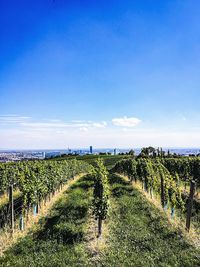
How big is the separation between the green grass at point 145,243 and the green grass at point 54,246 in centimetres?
90

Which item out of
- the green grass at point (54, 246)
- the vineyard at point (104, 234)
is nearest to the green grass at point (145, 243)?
the vineyard at point (104, 234)

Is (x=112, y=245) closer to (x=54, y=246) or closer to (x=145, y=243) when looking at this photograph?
(x=145, y=243)

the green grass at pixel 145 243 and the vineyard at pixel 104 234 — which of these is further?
the vineyard at pixel 104 234

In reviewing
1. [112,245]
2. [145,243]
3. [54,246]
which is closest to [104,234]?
[112,245]

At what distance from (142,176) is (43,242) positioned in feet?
47.3

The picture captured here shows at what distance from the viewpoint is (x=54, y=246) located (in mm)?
7859

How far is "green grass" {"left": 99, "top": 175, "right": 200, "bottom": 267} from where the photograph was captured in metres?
6.93

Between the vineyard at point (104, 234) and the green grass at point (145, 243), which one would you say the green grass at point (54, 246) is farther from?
the green grass at point (145, 243)

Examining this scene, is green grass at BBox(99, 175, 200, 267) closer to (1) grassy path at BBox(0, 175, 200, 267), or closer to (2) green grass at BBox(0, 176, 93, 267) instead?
(1) grassy path at BBox(0, 175, 200, 267)

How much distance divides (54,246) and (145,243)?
110 inches

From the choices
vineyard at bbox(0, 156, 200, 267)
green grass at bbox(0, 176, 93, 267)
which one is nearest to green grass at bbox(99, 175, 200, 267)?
vineyard at bbox(0, 156, 200, 267)

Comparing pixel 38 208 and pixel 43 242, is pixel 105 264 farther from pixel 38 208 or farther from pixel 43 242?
pixel 38 208

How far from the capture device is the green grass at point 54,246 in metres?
6.89

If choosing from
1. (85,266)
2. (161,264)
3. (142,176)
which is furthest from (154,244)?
(142,176)
